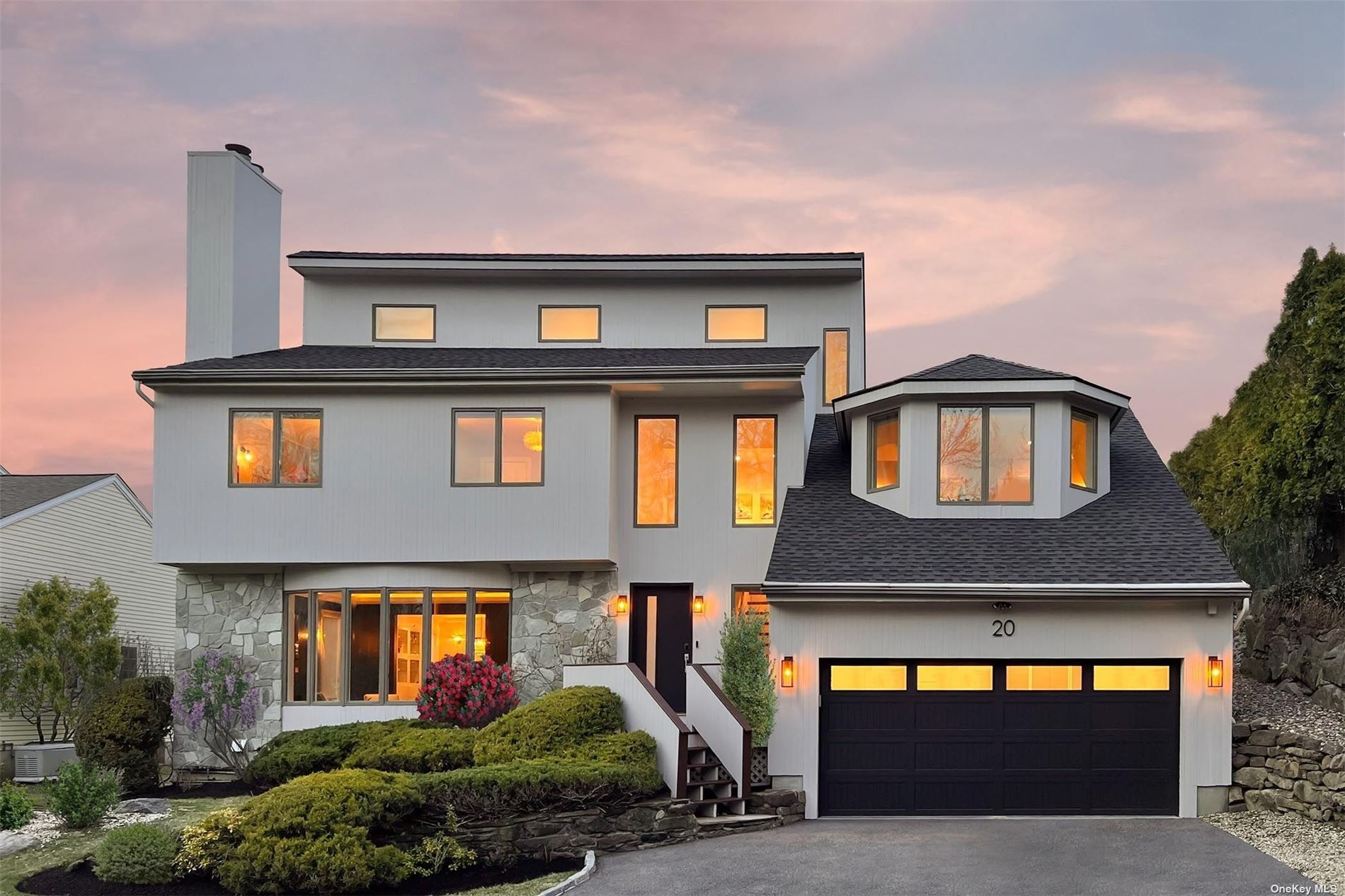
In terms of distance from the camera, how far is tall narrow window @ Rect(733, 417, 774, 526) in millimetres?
18516

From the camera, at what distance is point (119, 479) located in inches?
1107

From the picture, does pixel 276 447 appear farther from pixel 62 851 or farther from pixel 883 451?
pixel 883 451

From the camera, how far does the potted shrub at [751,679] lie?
14938mm

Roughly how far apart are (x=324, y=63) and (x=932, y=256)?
11.7 meters

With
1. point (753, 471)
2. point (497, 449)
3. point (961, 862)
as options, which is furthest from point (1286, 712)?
point (497, 449)

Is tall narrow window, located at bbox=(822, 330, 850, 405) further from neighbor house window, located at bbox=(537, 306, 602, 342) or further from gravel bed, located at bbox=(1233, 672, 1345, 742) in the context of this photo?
gravel bed, located at bbox=(1233, 672, 1345, 742)

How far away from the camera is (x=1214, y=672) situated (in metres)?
15.2

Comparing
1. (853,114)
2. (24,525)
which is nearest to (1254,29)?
(853,114)

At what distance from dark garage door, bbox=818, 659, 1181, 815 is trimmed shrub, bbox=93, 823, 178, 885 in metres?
7.59

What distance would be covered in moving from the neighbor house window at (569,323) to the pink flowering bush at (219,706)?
7.26 meters

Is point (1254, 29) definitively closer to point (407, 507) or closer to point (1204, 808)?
point (1204, 808)

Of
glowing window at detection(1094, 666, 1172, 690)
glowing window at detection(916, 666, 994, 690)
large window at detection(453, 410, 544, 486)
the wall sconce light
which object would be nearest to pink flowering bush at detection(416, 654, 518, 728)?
large window at detection(453, 410, 544, 486)

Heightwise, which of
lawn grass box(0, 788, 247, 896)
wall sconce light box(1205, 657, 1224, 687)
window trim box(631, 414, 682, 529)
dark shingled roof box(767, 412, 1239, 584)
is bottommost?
lawn grass box(0, 788, 247, 896)

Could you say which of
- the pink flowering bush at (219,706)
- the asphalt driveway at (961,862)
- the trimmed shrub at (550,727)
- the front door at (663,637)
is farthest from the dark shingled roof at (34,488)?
the asphalt driveway at (961,862)
